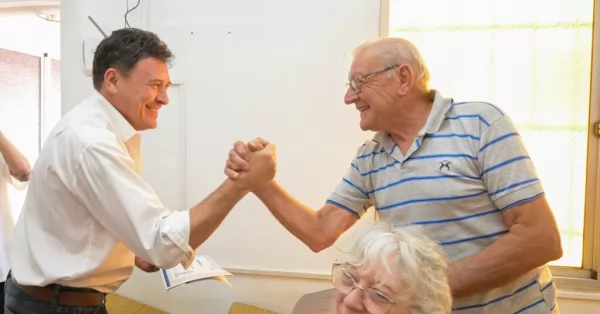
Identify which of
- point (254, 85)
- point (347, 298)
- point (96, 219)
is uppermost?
point (254, 85)

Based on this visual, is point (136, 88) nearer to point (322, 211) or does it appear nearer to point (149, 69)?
point (149, 69)

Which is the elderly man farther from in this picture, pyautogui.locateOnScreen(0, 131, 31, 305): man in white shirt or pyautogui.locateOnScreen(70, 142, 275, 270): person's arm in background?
pyautogui.locateOnScreen(0, 131, 31, 305): man in white shirt

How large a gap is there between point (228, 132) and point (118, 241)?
3.60ft

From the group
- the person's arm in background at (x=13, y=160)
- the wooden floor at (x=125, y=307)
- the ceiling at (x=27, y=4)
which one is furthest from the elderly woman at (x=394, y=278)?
the ceiling at (x=27, y=4)

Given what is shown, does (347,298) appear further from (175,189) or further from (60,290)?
(175,189)

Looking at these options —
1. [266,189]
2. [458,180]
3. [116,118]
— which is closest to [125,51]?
[116,118]

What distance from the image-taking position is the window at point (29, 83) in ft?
14.6

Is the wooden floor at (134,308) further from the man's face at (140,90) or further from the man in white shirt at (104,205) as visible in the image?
the man's face at (140,90)

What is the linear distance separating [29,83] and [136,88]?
12.9ft

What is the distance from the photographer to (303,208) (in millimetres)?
1800

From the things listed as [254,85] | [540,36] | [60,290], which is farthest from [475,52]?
[60,290]

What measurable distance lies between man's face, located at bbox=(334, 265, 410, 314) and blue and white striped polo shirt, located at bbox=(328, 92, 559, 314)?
0.34 metres

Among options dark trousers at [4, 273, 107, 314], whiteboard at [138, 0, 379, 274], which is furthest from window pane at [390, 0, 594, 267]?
dark trousers at [4, 273, 107, 314]

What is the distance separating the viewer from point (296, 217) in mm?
1779
